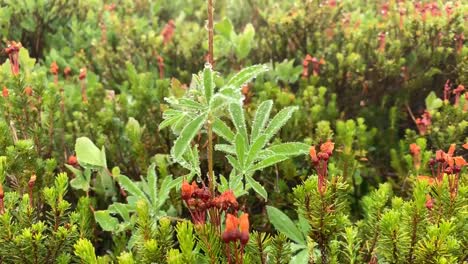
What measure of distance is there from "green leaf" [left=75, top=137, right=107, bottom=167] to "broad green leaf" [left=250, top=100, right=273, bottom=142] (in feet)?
3.17

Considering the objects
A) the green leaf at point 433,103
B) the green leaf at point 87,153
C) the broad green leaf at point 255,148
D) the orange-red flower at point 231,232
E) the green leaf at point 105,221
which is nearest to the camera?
the orange-red flower at point 231,232

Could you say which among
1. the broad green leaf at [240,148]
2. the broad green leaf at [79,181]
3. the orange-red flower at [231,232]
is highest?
the broad green leaf at [240,148]

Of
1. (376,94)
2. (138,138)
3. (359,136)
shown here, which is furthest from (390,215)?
Result: (376,94)

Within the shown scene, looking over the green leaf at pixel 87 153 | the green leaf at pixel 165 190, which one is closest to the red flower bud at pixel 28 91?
the green leaf at pixel 87 153

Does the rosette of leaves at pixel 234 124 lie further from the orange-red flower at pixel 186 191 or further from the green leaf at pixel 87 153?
the green leaf at pixel 87 153

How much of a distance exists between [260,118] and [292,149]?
17cm

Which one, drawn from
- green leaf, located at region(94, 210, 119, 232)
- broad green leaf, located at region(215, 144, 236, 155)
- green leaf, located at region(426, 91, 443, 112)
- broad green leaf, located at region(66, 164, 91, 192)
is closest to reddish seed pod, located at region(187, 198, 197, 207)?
broad green leaf, located at region(215, 144, 236, 155)

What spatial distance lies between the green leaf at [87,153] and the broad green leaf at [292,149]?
39.6 inches

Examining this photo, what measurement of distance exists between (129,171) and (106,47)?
178cm

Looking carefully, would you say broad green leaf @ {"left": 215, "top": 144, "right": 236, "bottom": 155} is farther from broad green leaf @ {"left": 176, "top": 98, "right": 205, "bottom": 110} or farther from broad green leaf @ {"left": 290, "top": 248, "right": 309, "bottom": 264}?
broad green leaf @ {"left": 290, "top": 248, "right": 309, "bottom": 264}

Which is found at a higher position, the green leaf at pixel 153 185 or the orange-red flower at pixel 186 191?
the orange-red flower at pixel 186 191

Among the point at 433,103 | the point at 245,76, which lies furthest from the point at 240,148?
the point at 433,103

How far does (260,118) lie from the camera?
1916mm

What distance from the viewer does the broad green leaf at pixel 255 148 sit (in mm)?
1784
